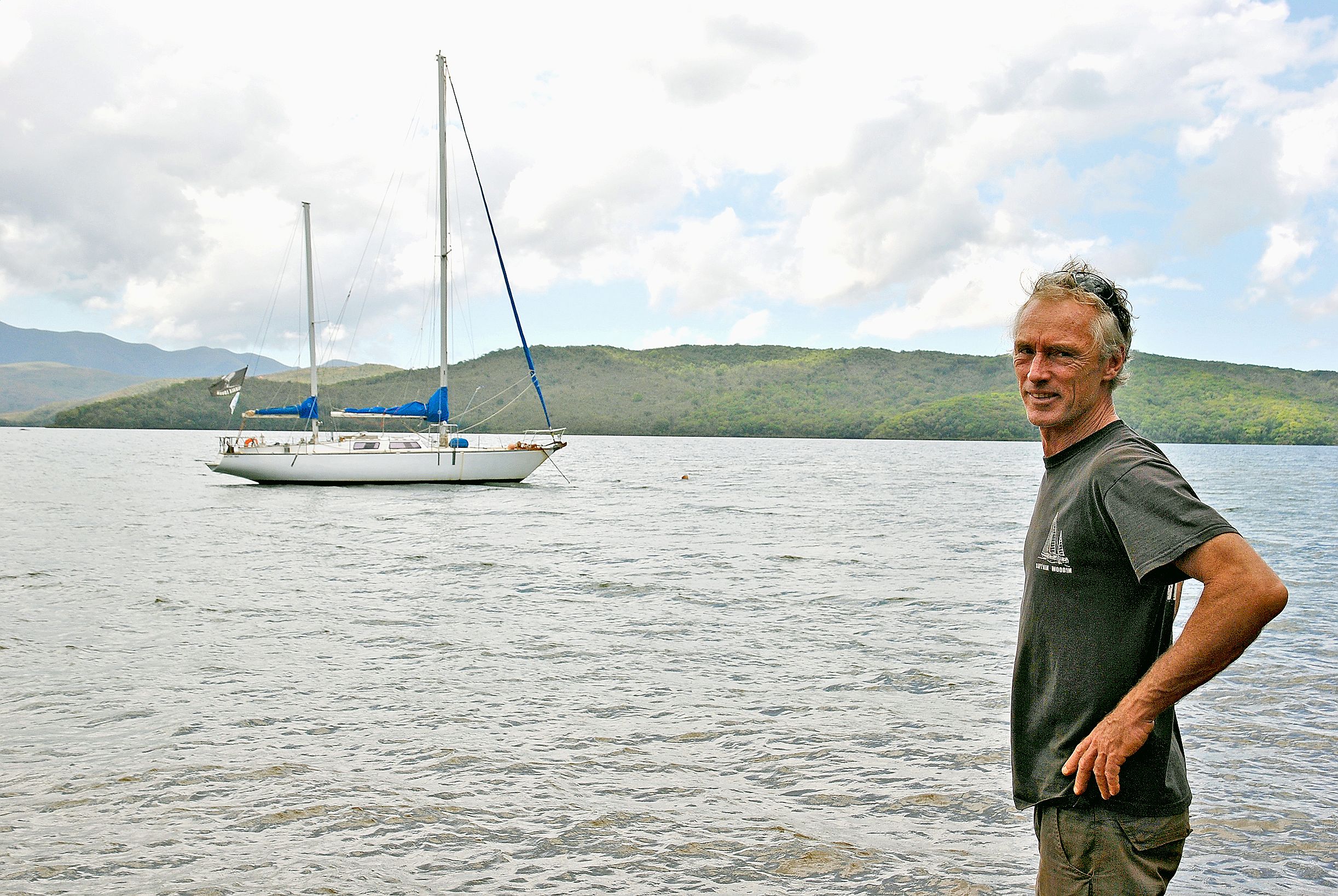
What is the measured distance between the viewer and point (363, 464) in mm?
43656

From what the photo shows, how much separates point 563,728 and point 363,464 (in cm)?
3687

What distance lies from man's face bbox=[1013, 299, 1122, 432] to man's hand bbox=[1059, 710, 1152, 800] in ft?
2.67

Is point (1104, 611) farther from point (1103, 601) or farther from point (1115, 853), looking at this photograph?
point (1115, 853)

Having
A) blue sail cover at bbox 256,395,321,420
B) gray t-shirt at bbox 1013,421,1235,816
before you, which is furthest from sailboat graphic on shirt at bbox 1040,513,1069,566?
blue sail cover at bbox 256,395,321,420

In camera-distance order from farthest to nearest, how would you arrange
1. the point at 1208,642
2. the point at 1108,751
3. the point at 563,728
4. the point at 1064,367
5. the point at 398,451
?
the point at 398,451
the point at 563,728
the point at 1064,367
the point at 1108,751
the point at 1208,642

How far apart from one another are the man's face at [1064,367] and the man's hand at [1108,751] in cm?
81

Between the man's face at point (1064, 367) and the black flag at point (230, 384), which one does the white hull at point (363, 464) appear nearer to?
the black flag at point (230, 384)

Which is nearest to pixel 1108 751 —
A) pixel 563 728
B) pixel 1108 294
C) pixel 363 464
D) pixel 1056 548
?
pixel 1056 548

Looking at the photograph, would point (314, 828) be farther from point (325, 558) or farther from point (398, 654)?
point (325, 558)

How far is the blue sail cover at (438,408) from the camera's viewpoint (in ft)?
141

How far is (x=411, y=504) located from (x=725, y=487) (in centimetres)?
2177

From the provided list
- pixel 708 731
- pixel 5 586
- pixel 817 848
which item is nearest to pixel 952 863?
pixel 817 848

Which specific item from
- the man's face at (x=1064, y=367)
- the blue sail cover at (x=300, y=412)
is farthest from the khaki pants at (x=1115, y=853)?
the blue sail cover at (x=300, y=412)

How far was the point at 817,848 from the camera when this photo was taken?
6.23 meters
